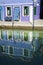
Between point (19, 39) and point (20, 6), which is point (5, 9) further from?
point (19, 39)

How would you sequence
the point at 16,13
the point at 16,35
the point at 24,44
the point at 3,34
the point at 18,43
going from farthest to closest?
the point at 16,13 < the point at 3,34 < the point at 16,35 < the point at 18,43 < the point at 24,44

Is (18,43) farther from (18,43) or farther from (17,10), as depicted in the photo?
(17,10)

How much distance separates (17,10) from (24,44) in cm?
1028

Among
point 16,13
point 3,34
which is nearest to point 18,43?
point 3,34

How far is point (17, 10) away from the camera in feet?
80.7

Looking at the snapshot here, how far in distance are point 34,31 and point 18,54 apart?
7.39 metres

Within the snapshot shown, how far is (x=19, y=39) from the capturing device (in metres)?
16.5

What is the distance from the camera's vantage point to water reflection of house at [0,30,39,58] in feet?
41.5

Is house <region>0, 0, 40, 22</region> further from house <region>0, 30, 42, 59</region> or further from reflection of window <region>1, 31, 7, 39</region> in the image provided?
reflection of window <region>1, 31, 7, 39</region>

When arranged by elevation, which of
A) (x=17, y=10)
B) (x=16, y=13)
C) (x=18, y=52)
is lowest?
(x=18, y=52)

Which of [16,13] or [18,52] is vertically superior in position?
[16,13]

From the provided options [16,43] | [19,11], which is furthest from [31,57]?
[19,11]

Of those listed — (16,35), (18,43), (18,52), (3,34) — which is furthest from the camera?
(3,34)

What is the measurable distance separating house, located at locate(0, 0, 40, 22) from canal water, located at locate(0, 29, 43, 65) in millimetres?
4357
